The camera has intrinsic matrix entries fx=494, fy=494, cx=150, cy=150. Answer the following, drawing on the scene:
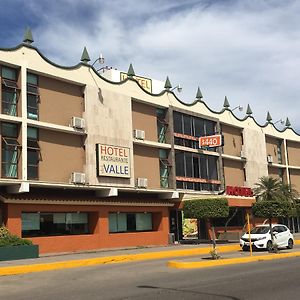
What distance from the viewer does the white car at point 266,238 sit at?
27.7 m

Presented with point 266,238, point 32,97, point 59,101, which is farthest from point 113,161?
point 266,238

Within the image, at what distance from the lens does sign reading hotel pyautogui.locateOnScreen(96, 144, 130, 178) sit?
106 ft

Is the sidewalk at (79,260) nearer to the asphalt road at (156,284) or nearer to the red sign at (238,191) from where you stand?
the asphalt road at (156,284)

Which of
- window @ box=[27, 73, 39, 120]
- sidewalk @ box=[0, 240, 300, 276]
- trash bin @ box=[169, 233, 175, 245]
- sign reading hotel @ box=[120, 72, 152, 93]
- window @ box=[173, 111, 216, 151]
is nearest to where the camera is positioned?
sidewalk @ box=[0, 240, 300, 276]

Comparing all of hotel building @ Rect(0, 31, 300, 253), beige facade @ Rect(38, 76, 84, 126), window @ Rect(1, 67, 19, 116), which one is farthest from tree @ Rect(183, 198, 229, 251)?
window @ Rect(1, 67, 19, 116)

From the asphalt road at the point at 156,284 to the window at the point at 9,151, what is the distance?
33.2 ft

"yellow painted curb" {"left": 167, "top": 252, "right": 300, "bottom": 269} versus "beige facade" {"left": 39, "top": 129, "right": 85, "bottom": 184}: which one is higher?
"beige facade" {"left": 39, "top": 129, "right": 85, "bottom": 184}

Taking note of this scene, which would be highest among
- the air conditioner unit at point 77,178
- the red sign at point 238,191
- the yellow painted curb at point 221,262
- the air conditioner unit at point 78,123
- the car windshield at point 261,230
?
the air conditioner unit at point 78,123

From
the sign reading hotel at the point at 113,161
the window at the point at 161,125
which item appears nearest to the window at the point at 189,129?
the window at the point at 161,125

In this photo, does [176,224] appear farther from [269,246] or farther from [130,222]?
[269,246]

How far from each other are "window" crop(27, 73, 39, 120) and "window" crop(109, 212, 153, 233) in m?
9.67

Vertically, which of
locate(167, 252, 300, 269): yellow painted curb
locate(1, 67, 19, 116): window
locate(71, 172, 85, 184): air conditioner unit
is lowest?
locate(167, 252, 300, 269): yellow painted curb

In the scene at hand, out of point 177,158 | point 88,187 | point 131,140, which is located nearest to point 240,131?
point 177,158

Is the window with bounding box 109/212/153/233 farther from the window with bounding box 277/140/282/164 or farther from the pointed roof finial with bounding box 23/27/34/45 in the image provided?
the window with bounding box 277/140/282/164
